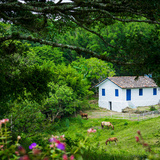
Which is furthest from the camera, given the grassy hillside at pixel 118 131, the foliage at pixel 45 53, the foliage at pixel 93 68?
the foliage at pixel 45 53

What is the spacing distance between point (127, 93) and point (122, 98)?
1.13 meters

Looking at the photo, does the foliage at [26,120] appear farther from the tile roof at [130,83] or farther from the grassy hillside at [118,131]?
the tile roof at [130,83]

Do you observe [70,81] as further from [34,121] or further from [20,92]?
[20,92]

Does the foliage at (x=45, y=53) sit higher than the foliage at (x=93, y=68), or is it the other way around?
the foliage at (x=45, y=53)

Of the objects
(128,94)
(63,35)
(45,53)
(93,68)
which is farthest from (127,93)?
(63,35)

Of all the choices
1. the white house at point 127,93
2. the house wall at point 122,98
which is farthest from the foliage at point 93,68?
the white house at point 127,93

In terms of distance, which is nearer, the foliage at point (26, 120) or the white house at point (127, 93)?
the foliage at point (26, 120)

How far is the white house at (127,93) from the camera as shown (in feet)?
105

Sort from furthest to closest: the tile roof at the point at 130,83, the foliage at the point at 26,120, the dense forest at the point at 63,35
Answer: the tile roof at the point at 130,83, the foliage at the point at 26,120, the dense forest at the point at 63,35

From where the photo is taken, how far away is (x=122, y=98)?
105 feet

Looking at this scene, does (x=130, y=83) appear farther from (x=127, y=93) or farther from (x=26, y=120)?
(x=26, y=120)

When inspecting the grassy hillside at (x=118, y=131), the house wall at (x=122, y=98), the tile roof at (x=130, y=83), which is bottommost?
the grassy hillside at (x=118, y=131)

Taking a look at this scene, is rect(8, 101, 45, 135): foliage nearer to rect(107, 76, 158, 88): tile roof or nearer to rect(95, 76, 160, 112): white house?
rect(95, 76, 160, 112): white house

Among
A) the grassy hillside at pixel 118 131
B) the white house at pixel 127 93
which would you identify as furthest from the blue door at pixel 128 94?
the grassy hillside at pixel 118 131
